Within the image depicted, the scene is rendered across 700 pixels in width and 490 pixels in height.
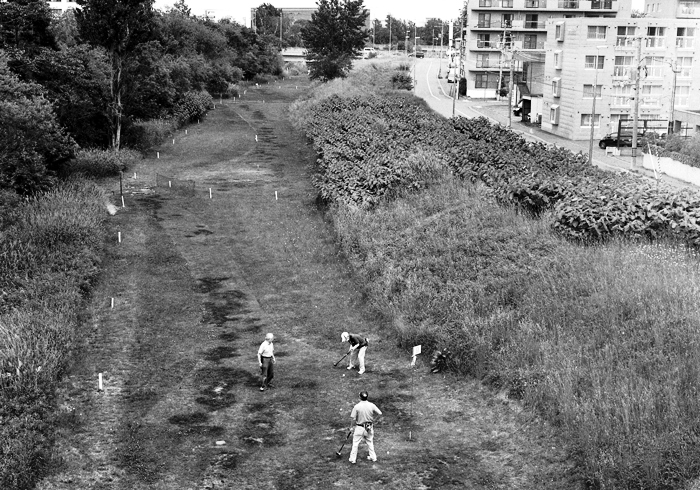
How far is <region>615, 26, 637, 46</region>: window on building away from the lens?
6881 cm

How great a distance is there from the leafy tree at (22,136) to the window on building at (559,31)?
5007 centimetres

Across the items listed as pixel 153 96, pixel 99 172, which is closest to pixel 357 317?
pixel 99 172

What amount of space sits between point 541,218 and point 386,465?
582 inches

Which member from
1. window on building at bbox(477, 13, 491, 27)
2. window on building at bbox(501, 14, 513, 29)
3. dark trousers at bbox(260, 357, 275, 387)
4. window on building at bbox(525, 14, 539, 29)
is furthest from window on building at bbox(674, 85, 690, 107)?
dark trousers at bbox(260, 357, 275, 387)

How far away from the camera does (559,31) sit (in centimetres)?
7394

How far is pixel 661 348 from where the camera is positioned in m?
19.5

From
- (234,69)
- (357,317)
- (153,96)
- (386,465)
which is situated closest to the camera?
(386,465)

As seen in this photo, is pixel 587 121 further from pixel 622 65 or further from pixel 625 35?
pixel 625 35

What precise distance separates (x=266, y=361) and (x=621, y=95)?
5560cm

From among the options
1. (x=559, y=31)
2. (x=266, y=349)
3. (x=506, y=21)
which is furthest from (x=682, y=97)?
(x=266, y=349)

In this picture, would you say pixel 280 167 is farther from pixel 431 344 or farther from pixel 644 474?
pixel 644 474

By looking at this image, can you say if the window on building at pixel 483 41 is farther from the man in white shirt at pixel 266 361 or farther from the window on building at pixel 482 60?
the man in white shirt at pixel 266 361

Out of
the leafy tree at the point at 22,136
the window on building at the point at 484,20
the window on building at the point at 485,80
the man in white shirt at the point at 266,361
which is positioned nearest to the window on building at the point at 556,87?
the window on building at the point at 485,80

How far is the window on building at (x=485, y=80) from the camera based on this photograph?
338 ft
